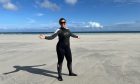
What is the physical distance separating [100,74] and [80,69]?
1.34 meters

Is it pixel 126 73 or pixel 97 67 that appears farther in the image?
pixel 97 67

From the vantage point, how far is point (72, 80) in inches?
328

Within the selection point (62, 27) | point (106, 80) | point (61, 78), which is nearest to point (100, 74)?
point (106, 80)

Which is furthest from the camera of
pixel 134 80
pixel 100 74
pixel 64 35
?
pixel 100 74

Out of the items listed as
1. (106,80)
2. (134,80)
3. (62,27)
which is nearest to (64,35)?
(62,27)

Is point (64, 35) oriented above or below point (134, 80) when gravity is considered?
above

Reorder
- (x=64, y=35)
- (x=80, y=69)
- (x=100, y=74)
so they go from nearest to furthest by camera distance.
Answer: (x=64, y=35)
(x=100, y=74)
(x=80, y=69)

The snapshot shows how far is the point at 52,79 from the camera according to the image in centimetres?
860

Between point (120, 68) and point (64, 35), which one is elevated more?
point (64, 35)

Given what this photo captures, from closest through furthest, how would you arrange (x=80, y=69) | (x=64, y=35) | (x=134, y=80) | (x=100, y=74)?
(x=134, y=80) < (x=64, y=35) < (x=100, y=74) < (x=80, y=69)

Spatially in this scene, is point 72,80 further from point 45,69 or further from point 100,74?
point 45,69

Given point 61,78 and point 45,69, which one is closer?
point 61,78

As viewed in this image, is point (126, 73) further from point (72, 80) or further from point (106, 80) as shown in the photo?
point (72, 80)

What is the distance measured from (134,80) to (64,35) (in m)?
2.73
